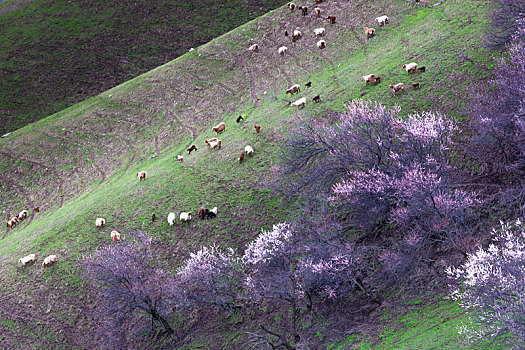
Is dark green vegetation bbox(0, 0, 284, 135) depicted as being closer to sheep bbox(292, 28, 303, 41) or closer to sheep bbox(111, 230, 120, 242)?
sheep bbox(292, 28, 303, 41)

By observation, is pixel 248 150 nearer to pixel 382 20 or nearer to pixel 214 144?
pixel 214 144

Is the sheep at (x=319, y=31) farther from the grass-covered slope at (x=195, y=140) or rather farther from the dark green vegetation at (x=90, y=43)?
the dark green vegetation at (x=90, y=43)

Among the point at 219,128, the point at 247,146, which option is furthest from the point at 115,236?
the point at 219,128

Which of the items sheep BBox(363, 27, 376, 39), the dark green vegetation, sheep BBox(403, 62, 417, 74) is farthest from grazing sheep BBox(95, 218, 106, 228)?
the dark green vegetation

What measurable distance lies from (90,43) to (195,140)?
191 ft

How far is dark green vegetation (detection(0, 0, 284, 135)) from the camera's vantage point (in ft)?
272

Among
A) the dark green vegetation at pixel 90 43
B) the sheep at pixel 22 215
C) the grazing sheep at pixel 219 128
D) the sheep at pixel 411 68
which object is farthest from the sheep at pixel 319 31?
the sheep at pixel 22 215

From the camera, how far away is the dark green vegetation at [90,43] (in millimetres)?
82812

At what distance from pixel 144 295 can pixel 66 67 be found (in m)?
75.2

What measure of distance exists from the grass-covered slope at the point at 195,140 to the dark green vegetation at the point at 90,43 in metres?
14.6

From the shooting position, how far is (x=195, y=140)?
49.8m

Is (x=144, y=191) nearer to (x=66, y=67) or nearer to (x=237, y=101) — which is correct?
(x=237, y=101)

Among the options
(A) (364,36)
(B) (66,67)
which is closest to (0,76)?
(B) (66,67)

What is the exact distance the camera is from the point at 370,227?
90.3 ft
